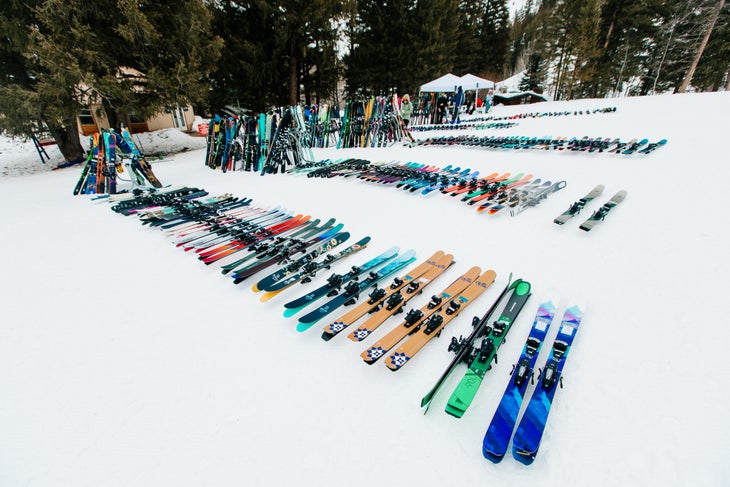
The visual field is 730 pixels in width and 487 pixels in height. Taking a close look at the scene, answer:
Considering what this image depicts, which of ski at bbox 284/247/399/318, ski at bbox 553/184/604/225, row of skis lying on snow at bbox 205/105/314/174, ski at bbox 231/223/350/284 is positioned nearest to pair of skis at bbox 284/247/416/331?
ski at bbox 284/247/399/318

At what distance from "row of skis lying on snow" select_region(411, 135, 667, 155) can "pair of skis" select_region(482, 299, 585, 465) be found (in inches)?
269

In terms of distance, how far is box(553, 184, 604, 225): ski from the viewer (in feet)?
14.2

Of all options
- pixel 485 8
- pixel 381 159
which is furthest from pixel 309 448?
pixel 485 8

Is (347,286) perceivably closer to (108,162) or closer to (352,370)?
(352,370)

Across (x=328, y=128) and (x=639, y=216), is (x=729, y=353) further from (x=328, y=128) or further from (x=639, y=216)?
(x=328, y=128)

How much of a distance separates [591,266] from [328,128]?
11403mm

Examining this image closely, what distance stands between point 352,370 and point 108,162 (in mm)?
8978

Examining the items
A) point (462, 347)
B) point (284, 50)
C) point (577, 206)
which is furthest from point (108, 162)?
point (284, 50)

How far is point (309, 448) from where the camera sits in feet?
6.12

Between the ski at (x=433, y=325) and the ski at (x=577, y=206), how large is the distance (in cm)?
204

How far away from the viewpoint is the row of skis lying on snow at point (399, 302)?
196 cm

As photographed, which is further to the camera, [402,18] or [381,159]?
[402,18]

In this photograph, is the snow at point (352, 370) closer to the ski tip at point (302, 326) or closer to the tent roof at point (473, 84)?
the ski tip at point (302, 326)

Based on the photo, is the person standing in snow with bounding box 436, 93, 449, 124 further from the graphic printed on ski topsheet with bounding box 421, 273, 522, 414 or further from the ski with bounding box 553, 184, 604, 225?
the graphic printed on ski topsheet with bounding box 421, 273, 522, 414
